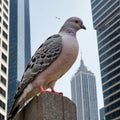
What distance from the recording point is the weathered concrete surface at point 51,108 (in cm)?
507

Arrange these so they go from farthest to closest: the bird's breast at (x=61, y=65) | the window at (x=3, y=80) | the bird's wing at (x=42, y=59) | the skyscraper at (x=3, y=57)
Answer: the window at (x=3, y=80)
the skyscraper at (x=3, y=57)
the bird's wing at (x=42, y=59)
the bird's breast at (x=61, y=65)

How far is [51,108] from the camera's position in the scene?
5.13m

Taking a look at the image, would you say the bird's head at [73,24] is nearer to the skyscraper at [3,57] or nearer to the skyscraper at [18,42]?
the skyscraper at [3,57]

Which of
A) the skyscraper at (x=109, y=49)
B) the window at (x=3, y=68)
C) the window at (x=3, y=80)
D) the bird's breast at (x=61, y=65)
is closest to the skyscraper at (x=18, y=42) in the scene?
the skyscraper at (x=109, y=49)

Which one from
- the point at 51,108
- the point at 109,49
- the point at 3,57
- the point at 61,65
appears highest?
the point at 109,49

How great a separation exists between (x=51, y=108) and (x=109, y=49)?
11283 cm

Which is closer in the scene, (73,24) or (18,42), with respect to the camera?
(73,24)

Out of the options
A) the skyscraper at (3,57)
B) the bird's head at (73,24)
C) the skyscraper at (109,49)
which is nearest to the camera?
the bird's head at (73,24)

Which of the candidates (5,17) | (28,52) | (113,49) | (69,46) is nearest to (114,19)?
(113,49)

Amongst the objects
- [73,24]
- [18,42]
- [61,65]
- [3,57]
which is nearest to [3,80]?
[3,57]

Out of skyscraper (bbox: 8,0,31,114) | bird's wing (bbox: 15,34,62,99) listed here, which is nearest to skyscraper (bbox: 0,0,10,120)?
bird's wing (bbox: 15,34,62,99)

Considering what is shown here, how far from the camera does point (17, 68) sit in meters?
168

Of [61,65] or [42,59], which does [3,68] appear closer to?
[42,59]

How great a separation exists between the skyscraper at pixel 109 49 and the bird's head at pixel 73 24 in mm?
97873
